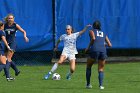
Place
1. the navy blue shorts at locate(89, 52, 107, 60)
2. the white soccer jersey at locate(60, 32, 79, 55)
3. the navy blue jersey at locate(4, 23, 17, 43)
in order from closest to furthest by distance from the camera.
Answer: the navy blue shorts at locate(89, 52, 107, 60), the navy blue jersey at locate(4, 23, 17, 43), the white soccer jersey at locate(60, 32, 79, 55)

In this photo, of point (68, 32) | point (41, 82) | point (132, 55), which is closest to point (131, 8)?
point (132, 55)

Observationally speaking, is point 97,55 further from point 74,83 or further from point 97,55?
point 74,83

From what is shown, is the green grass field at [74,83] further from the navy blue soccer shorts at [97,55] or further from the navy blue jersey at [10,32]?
the navy blue jersey at [10,32]

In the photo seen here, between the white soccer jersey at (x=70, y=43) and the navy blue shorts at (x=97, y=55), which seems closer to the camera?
the navy blue shorts at (x=97, y=55)

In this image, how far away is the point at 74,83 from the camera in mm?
15352

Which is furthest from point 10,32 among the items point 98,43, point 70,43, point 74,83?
point 98,43

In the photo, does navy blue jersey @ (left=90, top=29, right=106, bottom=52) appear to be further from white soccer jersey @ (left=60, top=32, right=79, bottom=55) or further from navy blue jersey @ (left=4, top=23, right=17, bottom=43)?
navy blue jersey @ (left=4, top=23, right=17, bottom=43)

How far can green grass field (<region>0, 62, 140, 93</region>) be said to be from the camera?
13461mm

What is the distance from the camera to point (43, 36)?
22.5m

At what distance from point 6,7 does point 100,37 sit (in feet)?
30.0

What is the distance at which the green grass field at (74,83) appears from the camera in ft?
44.2

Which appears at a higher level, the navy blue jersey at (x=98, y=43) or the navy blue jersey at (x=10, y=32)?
the navy blue jersey at (x=10, y=32)

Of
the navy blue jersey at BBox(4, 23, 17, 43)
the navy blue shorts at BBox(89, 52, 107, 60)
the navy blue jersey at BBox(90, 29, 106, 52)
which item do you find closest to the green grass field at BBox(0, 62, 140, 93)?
the navy blue shorts at BBox(89, 52, 107, 60)

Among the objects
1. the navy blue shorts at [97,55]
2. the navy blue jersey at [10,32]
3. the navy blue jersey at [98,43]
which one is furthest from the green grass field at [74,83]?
the navy blue jersey at [10,32]
